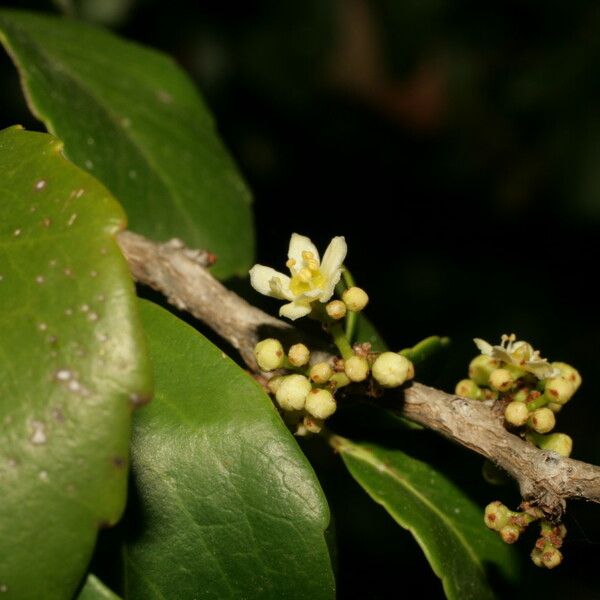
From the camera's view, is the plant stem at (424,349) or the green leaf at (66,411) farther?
the plant stem at (424,349)

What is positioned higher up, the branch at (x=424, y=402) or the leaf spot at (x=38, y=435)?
the leaf spot at (x=38, y=435)

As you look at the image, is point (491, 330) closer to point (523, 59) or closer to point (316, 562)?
point (523, 59)

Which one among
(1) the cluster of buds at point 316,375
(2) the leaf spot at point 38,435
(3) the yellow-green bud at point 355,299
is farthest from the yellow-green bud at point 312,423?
(2) the leaf spot at point 38,435

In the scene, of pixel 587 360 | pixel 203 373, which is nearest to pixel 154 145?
pixel 203 373

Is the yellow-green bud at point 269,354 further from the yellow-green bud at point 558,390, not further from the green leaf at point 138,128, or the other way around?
the green leaf at point 138,128

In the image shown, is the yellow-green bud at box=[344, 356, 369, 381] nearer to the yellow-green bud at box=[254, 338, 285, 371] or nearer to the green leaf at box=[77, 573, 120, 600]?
the yellow-green bud at box=[254, 338, 285, 371]

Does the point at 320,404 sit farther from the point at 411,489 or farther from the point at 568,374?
the point at 568,374

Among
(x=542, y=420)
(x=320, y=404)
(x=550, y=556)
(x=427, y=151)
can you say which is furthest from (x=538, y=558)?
(x=427, y=151)

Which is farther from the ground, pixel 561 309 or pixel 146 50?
pixel 146 50
